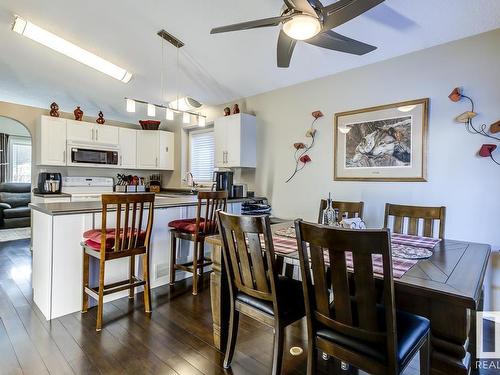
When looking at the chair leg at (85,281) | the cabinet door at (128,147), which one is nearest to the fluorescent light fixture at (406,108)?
the chair leg at (85,281)

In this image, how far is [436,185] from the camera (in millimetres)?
2652

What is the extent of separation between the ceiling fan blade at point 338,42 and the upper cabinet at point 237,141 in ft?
6.51

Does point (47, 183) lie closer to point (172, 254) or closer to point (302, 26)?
point (172, 254)

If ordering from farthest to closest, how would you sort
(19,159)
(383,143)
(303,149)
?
(19,159)
(303,149)
(383,143)

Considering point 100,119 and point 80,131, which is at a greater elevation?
point 100,119

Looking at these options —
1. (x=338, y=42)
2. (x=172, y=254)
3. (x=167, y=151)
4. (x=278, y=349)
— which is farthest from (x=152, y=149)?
(x=278, y=349)

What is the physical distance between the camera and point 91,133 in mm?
4859

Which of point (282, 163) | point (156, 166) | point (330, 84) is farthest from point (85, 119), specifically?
point (330, 84)

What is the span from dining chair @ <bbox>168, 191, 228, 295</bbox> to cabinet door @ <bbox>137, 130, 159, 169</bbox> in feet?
8.80

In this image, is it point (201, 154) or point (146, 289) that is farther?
point (201, 154)

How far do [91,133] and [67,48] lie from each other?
1.66m

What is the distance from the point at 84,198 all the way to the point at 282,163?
314 centimetres

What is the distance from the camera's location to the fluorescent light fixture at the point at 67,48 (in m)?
3.07

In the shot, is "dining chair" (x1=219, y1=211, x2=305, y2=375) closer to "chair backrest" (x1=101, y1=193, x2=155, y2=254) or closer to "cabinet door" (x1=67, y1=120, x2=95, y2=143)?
"chair backrest" (x1=101, y1=193, x2=155, y2=254)
